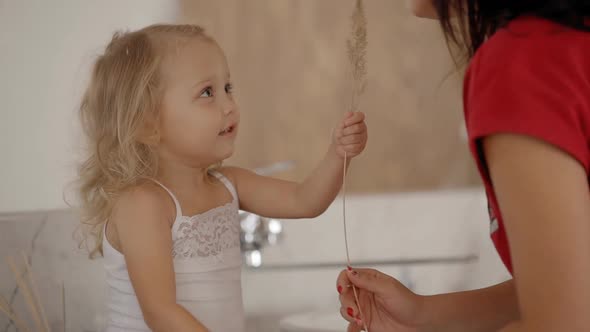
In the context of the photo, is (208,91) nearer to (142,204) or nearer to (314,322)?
(142,204)

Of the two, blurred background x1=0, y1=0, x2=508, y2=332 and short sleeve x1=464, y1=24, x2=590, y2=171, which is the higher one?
short sleeve x1=464, y1=24, x2=590, y2=171

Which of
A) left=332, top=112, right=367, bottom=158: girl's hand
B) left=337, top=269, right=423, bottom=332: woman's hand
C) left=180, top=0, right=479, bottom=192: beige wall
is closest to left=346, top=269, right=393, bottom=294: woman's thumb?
left=337, top=269, right=423, bottom=332: woman's hand

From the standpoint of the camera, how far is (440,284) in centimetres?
184

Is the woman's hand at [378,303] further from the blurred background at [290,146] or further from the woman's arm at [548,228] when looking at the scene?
the blurred background at [290,146]

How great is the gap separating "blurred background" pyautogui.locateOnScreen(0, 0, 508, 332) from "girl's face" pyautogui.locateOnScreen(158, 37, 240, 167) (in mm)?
671

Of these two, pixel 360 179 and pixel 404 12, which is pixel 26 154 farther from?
pixel 404 12

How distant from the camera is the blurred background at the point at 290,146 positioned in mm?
1805

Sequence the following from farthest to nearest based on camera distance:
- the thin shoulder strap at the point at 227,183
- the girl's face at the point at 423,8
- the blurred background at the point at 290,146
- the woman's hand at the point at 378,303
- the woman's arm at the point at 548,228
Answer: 1. the blurred background at the point at 290,146
2. the thin shoulder strap at the point at 227,183
3. the woman's hand at the point at 378,303
4. the girl's face at the point at 423,8
5. the woman's arm at the point at 548,228

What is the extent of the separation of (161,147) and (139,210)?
0.45ft

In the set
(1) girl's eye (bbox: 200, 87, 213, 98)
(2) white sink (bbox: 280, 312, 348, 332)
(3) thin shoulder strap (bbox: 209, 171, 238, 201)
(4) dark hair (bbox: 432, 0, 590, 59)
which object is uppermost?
(4) dark hair (bbox: 432, 0, 590, 59)

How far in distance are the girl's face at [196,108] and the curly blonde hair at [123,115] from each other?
19mm

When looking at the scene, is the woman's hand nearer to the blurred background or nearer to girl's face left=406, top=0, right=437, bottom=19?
girl's face left=406, top=0, right=437, bottom=19

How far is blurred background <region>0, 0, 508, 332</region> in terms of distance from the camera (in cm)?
180

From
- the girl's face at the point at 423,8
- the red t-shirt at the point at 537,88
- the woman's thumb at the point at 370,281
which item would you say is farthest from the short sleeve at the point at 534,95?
the woman's thumb at the point at 370,281
